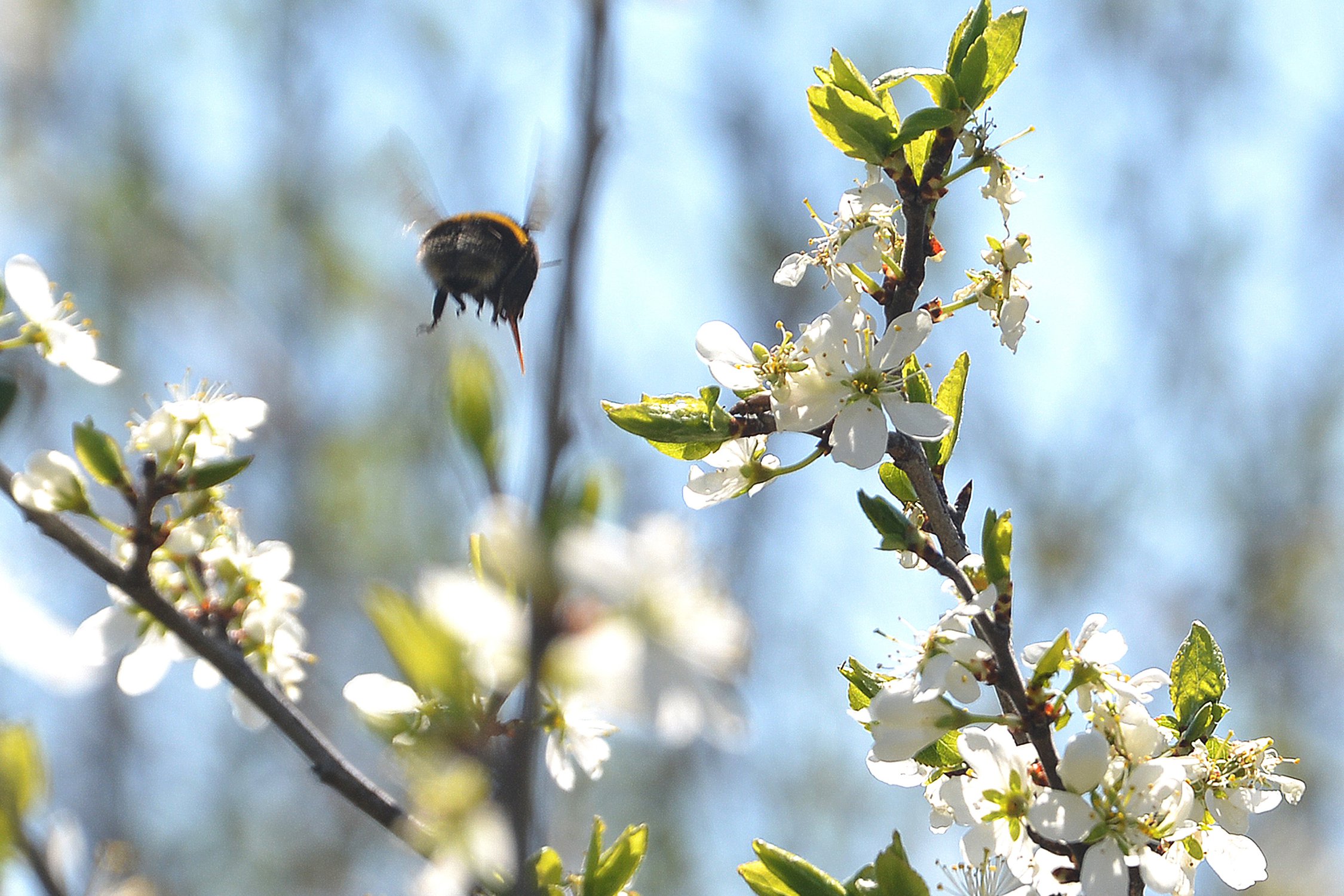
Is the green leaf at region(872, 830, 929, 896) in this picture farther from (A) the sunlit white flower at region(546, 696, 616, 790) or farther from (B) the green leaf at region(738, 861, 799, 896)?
(A) the sunlit white flower at region(546, 696, 616, 790)

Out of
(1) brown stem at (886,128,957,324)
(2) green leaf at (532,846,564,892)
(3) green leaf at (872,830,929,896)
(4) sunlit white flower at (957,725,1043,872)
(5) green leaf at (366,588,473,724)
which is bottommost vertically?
(5) green leaf at (366,588,473,724)

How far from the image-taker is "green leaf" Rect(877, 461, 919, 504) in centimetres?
141

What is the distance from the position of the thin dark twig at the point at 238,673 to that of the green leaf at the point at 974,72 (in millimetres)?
983

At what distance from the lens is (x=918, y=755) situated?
129 centimetres

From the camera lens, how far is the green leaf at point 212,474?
4.09 ft

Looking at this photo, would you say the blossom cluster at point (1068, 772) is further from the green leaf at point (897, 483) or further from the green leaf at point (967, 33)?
the green leaf at point (967, 33)

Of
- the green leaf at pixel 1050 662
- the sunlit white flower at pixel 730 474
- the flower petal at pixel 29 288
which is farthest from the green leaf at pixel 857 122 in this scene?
the flower petal at pixel 29 288

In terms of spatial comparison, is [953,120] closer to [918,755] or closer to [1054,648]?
[1054,648]

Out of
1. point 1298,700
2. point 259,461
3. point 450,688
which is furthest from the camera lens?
point 259,461

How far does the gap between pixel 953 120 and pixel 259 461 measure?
6.54m

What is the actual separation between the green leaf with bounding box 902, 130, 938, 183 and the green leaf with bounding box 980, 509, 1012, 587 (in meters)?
0.45

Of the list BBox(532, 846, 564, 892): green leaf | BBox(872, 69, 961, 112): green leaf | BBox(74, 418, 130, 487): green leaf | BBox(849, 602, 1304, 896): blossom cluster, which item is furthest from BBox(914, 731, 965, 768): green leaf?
BBox(74, 418, 130, 487): green leaf

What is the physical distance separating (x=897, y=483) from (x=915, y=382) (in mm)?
142

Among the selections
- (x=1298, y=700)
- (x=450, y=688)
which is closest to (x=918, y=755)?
(x=450, y=688)
